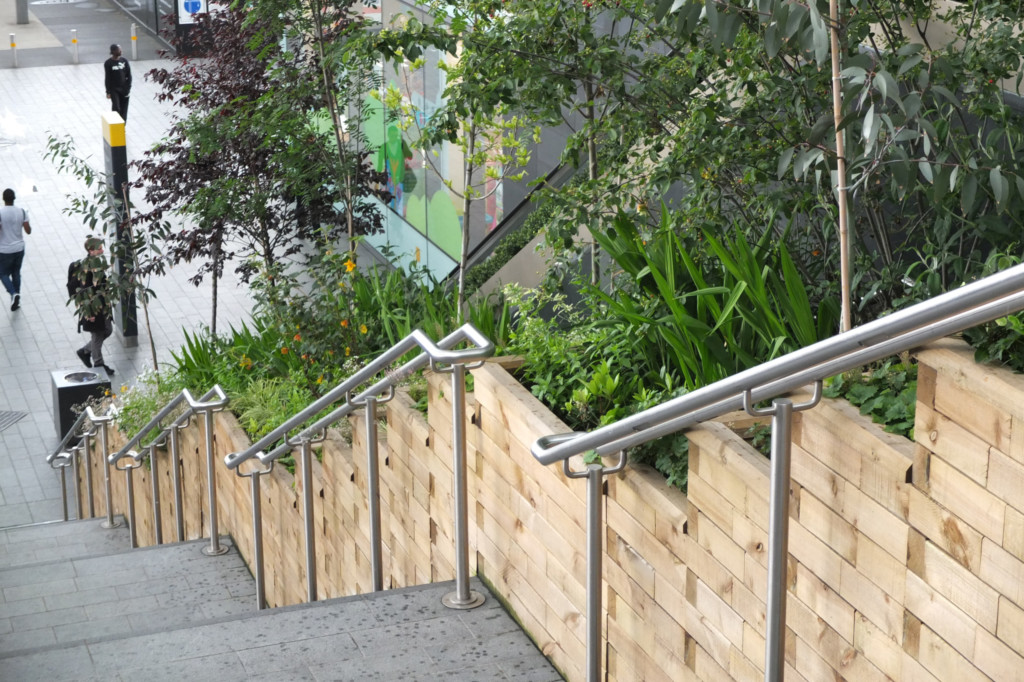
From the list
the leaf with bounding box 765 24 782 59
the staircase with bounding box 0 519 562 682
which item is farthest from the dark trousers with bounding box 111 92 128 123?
the leaf with bounding box 765 24 782 59

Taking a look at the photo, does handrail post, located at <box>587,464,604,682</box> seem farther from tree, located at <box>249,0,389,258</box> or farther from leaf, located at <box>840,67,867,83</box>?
tree, located at <box>249,0,389,258</box>

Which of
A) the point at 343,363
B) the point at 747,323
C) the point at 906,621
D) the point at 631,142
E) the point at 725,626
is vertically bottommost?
the point at 343,363

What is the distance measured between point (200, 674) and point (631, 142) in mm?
2586

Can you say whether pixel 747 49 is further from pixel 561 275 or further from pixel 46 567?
pixel 46 567

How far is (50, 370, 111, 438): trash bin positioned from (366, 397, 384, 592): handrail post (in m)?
5.89

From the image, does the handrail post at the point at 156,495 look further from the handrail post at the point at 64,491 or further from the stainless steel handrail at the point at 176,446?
the handrail post at the point at 64,491

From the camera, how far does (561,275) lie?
4.96 m

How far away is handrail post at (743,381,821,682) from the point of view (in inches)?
94.3

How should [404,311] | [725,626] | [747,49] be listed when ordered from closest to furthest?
[725,626], [747,49], [404,311]

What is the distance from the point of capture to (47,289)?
1316cm

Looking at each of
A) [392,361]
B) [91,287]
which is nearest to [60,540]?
[91,287]

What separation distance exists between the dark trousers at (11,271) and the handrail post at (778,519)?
11.3m

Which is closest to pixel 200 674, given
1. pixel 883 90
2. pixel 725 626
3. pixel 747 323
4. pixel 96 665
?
pixel 96 665

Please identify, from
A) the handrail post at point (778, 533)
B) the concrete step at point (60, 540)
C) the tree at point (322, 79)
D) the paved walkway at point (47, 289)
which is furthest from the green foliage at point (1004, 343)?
the paved walkway at point (47, 289)
